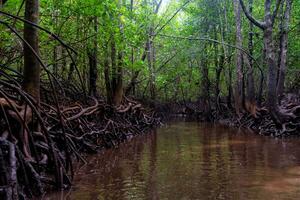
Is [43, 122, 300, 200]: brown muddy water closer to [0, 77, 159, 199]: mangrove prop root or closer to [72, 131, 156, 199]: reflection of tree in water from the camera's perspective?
[72, 131, 156, 199]: reflection of tree in water

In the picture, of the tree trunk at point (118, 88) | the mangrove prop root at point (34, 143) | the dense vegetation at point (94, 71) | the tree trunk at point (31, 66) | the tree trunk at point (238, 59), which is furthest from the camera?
the tree trunk at point (238, 59)

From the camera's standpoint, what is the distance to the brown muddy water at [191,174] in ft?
16.1

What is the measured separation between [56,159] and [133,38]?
7066mm

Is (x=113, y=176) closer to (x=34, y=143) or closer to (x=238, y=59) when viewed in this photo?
(x=34, y=143)

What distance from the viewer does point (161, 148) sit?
958cm

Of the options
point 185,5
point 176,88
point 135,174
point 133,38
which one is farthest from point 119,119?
point 176,88

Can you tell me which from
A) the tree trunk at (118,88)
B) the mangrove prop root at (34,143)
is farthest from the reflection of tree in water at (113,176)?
the tree trunk at (118,88)

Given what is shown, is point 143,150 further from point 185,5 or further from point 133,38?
point 185,5

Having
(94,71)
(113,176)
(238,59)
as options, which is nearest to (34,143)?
(113,176)

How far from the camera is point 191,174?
20.2 ft

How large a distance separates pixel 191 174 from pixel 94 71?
6.51m

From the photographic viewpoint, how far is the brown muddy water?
4.91 m

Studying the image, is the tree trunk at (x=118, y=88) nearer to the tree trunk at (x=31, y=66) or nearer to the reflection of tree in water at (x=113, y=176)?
the reflection of tree in water at (x=113, y=176)

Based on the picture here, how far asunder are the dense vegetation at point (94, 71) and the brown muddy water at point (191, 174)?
520 millimetres
